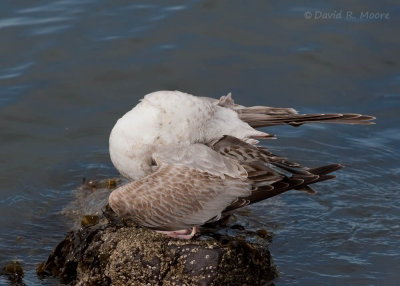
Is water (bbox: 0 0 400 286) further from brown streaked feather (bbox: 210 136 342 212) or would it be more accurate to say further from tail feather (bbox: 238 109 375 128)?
tail feather (bbox: 238 109 375 128)

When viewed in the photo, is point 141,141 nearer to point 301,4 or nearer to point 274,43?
point 274,43

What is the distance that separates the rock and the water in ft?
1.57

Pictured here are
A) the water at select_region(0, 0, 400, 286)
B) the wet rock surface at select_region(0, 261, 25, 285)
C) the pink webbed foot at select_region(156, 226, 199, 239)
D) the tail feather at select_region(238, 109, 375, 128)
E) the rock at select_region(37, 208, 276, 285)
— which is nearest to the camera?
the rock at select_region(37, 208, 276, 285)

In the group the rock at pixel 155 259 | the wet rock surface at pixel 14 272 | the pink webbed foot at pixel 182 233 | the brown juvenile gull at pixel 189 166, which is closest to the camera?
the rock at pixel 155 259

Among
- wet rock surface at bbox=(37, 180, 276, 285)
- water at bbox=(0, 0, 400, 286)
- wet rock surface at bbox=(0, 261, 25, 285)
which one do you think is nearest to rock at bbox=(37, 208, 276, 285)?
wet rock surface at bbox=(37, 180, 276, 285)

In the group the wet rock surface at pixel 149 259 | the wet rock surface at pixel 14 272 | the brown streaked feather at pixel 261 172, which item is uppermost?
the brown streaked feather at pixel 261 172

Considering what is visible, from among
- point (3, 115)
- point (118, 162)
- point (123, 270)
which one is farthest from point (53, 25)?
point (123, 270)

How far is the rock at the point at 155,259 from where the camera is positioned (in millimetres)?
6402

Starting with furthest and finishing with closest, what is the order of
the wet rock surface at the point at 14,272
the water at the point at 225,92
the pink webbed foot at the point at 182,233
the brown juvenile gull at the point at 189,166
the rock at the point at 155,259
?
the water at the point at 225,92 → the wet rock surface at the point at 14,272 → the pink webbed foot at the point at 182,233 → the brown juvenile gull at the point at 189,166 → the rock at the point at 155,259

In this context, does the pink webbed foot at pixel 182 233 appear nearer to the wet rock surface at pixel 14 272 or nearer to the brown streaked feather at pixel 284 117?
the brown streaked feather at pixel 284 117

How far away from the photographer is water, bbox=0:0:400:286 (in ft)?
25.8

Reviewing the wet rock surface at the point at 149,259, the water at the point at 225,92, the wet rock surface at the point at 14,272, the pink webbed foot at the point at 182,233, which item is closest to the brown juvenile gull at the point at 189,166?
the pink webbed foot at the point at 182,233

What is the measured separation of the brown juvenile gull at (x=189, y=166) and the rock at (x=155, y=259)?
0.23 m

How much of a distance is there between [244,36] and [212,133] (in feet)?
17.3
